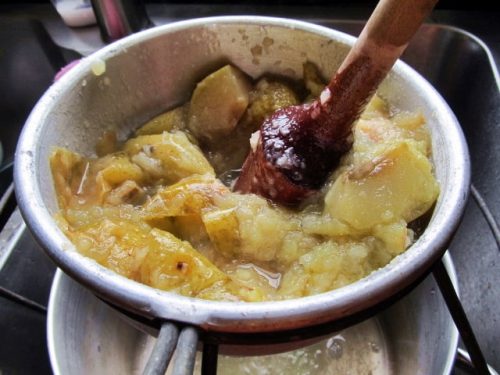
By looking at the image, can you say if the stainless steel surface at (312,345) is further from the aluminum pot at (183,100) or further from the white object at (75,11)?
the white object at (75,11)

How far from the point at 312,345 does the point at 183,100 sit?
49cm

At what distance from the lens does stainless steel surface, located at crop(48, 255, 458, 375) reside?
33.3 inches

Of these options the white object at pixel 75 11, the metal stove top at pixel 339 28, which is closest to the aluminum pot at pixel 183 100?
the metal stove top at pixel 339 28

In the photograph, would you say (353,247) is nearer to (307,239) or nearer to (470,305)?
(307,239)

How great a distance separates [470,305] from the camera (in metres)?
1.03

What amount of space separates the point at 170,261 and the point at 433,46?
2.96 ft

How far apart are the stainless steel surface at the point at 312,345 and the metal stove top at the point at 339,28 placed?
0.15 meters

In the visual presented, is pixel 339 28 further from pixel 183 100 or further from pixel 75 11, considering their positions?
pixel 75 11

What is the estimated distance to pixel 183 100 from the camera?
0.93 m

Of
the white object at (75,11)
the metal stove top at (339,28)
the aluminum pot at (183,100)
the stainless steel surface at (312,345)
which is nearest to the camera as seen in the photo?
the aluminum pot at (183,100)

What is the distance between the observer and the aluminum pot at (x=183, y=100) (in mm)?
513

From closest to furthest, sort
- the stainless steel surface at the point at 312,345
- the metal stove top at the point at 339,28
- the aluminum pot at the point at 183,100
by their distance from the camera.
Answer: the aluminum pot at the point at 183,100 < the stainless steel surface at the point at 312,345 < the metal stove top at the point at 339,28

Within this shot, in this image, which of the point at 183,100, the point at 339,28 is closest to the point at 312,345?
the point at 183,100

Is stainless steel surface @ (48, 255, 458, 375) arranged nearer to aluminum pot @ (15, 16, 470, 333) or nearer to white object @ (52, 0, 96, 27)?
aluminum pot @ (15, 16, 470, 333)
